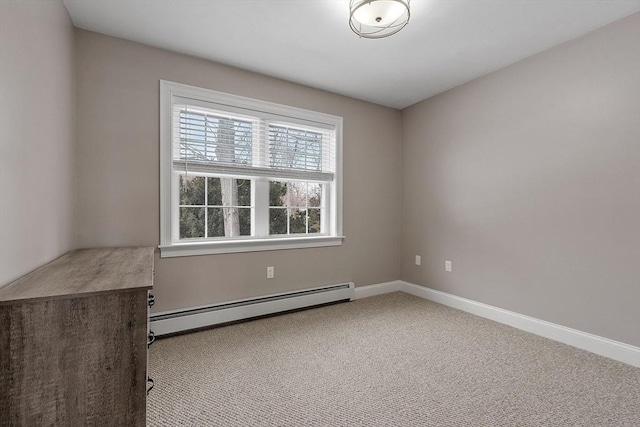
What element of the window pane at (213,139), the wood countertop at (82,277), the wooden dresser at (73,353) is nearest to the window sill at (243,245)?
the wood countertop at (82,277)

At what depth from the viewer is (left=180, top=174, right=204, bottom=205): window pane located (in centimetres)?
276

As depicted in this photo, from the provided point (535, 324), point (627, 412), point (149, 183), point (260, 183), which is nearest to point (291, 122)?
point (260, 183)

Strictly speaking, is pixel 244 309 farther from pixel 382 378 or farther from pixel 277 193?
pixel 382 378

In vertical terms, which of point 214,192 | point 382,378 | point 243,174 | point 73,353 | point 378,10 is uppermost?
point 378,10

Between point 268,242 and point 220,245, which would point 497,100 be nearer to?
point 268,242

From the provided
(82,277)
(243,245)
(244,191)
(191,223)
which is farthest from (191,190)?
(82,277)

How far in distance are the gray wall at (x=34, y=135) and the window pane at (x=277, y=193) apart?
169 cm

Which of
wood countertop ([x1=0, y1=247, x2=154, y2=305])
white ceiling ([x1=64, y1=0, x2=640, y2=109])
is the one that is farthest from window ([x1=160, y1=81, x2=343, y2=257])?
wood countertop ([x1=0, y1=247, x2=154, y2=305])

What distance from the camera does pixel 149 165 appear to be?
8.37ft

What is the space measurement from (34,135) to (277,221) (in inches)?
81.4

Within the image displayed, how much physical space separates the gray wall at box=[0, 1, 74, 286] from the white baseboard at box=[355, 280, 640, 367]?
9.88 ft

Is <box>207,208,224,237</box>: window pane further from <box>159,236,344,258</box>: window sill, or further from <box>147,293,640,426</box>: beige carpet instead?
<box>147,293,640,426</box>: beige carpet

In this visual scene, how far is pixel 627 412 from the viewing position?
162cm

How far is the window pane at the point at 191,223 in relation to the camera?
2768 mm
